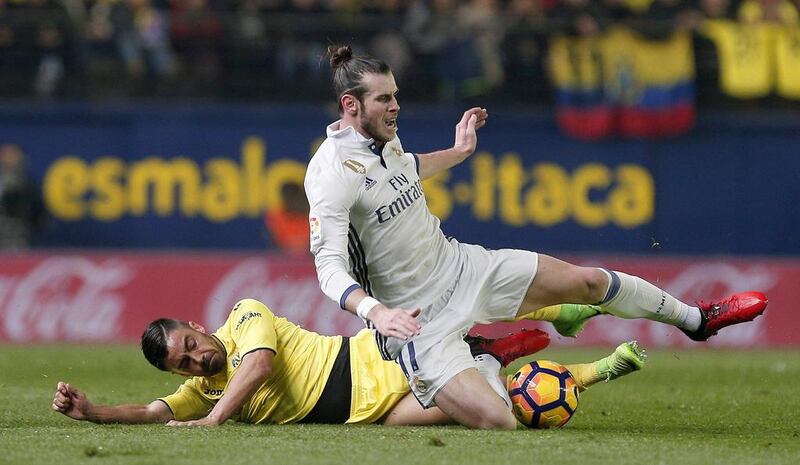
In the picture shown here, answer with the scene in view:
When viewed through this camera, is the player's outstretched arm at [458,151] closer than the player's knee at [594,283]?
No

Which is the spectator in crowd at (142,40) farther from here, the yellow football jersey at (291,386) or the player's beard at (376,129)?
the player's beard at (376,129)

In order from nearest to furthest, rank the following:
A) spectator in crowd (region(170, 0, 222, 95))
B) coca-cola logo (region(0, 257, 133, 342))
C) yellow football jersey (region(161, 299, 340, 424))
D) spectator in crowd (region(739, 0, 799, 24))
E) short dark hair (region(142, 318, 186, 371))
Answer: short dark hair (region(142, 318, 186, 371)) → yellow football jersey (region(161, 299, 340, 424)) → coca-cola logo (region(0, 257, 133, 342)) → spectator in crowd (region(170, 0, 222, 95)) → spectator in crowd (region(739, 0, 799, 24))

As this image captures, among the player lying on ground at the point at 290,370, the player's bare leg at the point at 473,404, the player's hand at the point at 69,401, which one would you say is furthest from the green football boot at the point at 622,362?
the player's hand at the point at 69,401

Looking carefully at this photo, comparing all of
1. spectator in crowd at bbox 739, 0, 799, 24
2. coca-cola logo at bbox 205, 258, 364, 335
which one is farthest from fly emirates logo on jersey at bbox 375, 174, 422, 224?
spectator in crowd at bbox 739, 0, 799, 24

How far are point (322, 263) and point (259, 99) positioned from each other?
11.2m

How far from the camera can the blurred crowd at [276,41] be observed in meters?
18.2

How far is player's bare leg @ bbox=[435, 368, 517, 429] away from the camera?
793 centimetres

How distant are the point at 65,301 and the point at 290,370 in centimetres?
877

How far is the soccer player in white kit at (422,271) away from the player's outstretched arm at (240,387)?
0.71 metres

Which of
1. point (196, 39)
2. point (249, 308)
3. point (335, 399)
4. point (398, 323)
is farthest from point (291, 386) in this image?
point (196, 39)

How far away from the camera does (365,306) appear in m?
7.24

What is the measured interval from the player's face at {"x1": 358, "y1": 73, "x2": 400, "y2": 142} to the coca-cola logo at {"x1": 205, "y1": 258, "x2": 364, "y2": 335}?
8257mm

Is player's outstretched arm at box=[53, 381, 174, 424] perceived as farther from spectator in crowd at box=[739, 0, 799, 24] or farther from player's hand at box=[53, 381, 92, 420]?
spectator in crowd at box=[739, 0, 799, 24]

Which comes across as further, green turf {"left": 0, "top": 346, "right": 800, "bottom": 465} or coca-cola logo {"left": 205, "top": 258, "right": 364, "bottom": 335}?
coca-cola logo {"left": 205, "top": 258, "right": 364, "bottom": 335}
